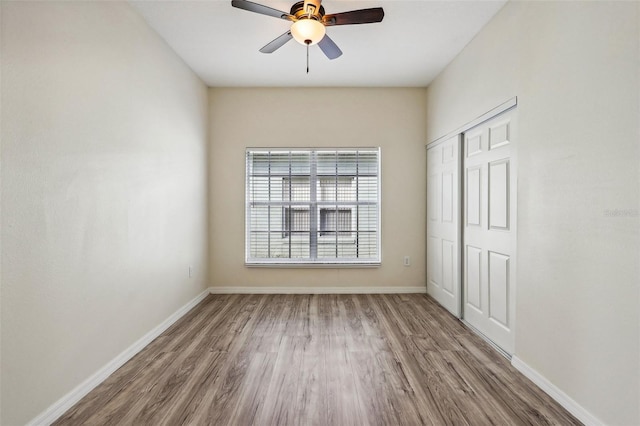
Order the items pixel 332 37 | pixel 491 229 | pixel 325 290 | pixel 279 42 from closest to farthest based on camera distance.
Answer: pixel 279 42 → pixel 491 229 → pixel 332 37 → pixel 325 290

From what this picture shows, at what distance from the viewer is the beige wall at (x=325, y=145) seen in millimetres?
4355

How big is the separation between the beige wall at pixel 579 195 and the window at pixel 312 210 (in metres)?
2.23

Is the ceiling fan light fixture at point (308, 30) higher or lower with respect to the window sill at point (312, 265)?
higher

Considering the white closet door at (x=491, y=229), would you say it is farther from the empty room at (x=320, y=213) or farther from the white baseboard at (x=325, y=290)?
the white baseboard at (x=325, y=290)

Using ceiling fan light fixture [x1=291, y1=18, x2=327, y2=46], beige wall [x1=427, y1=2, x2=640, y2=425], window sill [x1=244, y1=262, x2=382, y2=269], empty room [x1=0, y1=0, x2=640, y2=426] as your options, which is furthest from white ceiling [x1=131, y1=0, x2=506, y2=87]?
window sill [x1=244, y1=262, x2=382, y2=269]

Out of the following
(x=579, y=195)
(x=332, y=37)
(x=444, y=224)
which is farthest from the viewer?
(x=444, y=224)

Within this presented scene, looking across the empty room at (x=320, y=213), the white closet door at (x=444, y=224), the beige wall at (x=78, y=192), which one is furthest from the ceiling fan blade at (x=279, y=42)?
the white closet door at (x=444, y=224)

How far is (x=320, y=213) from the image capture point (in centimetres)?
447

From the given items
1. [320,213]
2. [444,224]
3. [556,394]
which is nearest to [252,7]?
[320,213]

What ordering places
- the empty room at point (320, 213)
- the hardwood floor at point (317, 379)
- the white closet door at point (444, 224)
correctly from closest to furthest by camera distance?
1. the empty room at point (320, 213)
2. the hardwood floor at point (317, 379)
3. the white closet door at point (444, 224)

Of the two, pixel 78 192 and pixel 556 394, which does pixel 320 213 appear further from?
pixel 556 394

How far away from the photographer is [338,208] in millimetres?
4465

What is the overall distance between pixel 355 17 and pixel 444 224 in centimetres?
247

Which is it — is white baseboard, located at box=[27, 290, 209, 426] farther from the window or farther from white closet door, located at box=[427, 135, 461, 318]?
white closet door, located at box=[427, 135, 461, 318]
